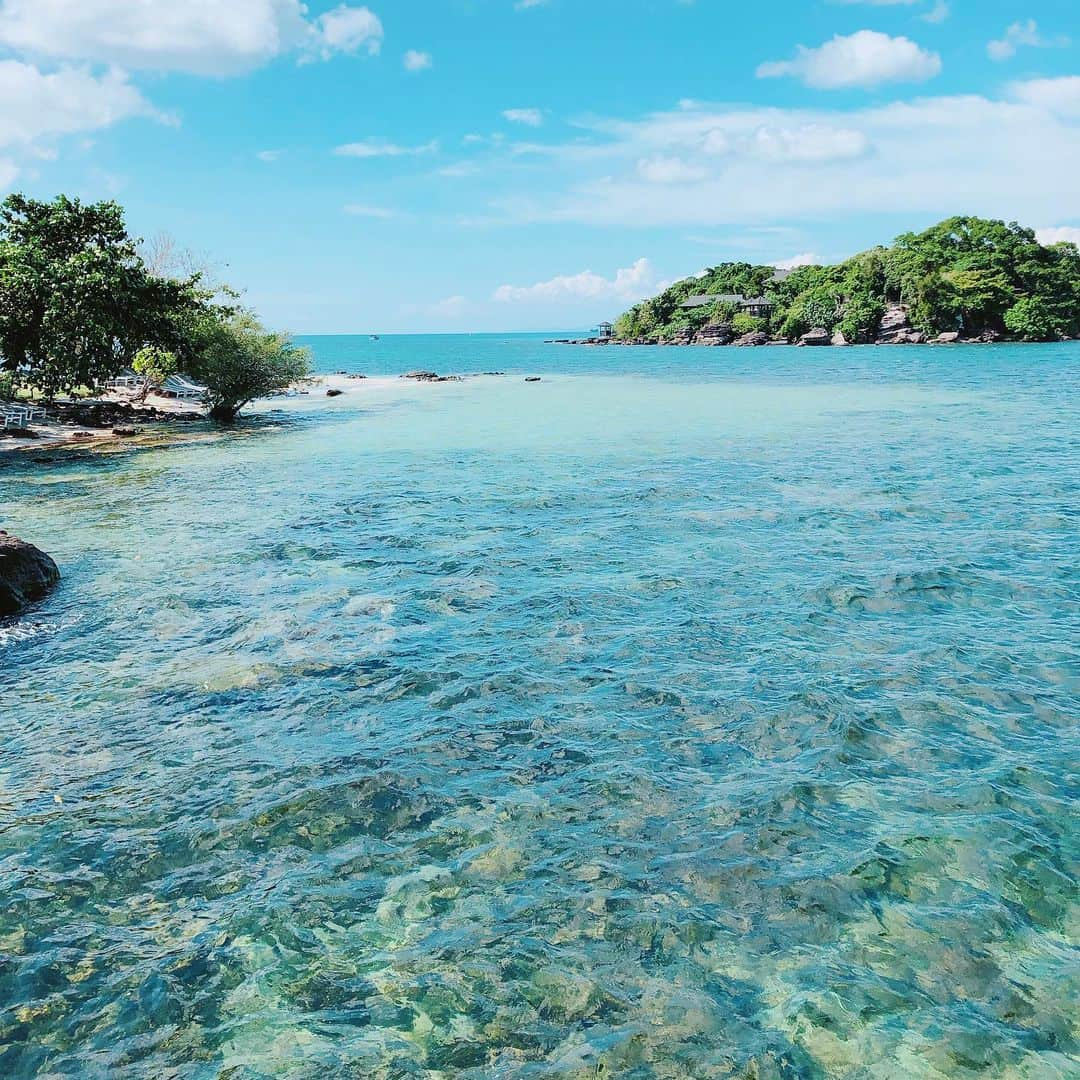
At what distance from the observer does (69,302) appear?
3519cm

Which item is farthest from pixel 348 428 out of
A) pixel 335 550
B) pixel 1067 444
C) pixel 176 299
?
pixel 1067 444

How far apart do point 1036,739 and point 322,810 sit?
8.15 meters

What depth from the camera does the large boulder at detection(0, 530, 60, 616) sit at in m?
14.6

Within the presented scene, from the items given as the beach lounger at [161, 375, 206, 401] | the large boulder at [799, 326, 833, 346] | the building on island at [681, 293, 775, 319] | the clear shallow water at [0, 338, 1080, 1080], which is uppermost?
the building on island at [681, 293, 775, 319]

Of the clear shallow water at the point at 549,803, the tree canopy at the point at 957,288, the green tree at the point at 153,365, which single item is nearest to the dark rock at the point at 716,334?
the tree canopy at the point at 957,288

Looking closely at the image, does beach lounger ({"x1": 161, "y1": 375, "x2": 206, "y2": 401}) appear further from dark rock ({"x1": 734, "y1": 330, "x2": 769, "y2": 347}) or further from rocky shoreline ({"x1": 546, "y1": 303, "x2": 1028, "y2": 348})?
dark rock ({"x1": 734, "y1": 330, "x2": 769, "y2": 347})

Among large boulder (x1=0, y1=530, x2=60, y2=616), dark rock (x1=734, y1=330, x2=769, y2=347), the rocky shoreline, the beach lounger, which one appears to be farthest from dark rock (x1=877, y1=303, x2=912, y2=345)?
large boulder (x1=0, y1=530, x2=60, y2=616)

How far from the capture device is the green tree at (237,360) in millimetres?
44781

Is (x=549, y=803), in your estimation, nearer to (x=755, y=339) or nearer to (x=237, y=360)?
(x=237, y=360)

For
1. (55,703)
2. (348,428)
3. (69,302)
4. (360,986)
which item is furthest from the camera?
(348,428)

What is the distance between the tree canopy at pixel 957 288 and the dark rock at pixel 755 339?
2793 mm

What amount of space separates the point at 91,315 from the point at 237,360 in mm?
10377

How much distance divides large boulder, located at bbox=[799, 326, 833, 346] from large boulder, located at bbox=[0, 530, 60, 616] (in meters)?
152

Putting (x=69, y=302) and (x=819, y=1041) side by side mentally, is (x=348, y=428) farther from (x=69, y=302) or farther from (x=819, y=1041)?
(x=819, y=1041)
